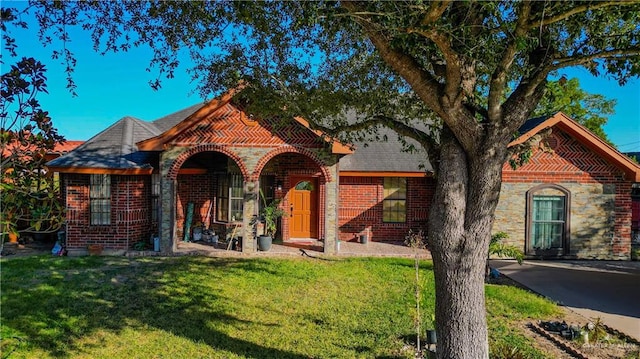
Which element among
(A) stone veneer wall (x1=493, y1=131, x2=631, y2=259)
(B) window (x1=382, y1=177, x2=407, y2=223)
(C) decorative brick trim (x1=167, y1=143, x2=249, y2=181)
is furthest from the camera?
(B) window (x1=382, y1=177, x2=407, y2=223)

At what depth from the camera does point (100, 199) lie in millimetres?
12711

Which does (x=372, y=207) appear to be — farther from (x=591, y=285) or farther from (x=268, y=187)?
(x=591, y=285)

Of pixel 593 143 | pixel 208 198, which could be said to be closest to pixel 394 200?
pixel 593 143

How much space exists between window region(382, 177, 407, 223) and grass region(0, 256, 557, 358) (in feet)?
13.8

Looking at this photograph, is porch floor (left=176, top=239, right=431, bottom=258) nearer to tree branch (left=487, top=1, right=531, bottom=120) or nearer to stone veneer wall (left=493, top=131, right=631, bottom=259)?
stone veneer wall (left=493, top=131, right=631, bottom=259)

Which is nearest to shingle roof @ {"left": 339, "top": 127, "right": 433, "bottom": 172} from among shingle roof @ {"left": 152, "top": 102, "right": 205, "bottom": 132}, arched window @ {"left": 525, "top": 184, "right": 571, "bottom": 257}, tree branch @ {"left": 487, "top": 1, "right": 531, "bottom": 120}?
arched window @ {"left": 525, "top": 184, "right": 571, "bottom": 257}

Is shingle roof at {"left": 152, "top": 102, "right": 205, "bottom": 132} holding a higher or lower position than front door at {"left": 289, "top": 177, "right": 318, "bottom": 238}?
higher

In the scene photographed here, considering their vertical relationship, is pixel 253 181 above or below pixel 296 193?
above

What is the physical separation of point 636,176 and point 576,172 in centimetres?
165

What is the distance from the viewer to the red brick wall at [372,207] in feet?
50.3

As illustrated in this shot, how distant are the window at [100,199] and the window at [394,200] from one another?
9947 mm

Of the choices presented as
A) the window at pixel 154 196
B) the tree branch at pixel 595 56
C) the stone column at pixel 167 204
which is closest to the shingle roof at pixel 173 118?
the window at pixel 154 196

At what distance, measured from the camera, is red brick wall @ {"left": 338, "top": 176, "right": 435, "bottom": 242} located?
1533cm

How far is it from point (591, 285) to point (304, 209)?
31.3ft
